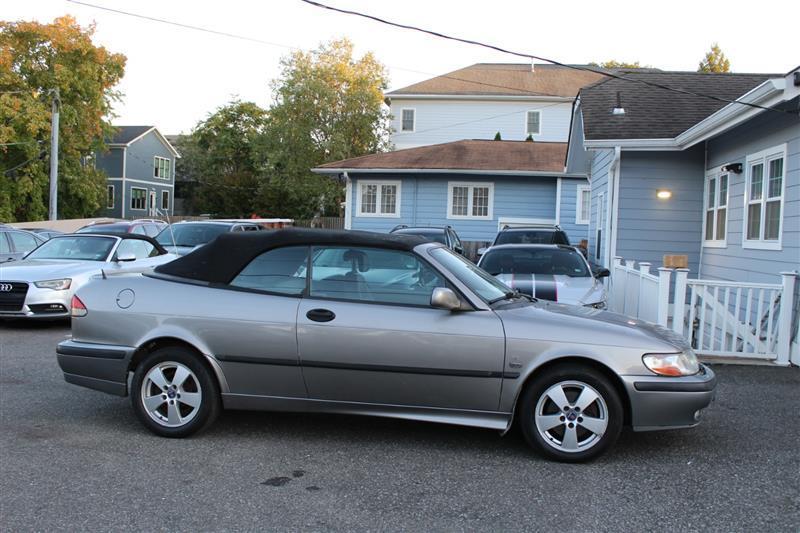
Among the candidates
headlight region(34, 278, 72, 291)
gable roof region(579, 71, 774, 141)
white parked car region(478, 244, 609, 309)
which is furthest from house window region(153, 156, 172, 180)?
white parked car region(478, 244, 609, 309)

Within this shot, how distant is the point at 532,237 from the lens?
16000 mm

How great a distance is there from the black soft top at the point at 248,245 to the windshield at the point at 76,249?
6.83m

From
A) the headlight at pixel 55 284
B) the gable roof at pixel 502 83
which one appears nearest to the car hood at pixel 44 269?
the headlight at pixel 55 284

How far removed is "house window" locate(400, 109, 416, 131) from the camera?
133 feet

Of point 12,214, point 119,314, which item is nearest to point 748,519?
point 119,314

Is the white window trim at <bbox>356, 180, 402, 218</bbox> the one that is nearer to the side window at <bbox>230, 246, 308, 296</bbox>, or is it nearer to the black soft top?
the black soft top

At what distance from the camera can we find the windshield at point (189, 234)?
53.2 feet

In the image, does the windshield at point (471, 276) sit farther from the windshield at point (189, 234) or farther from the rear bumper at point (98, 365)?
the windshield at point (189, 234)

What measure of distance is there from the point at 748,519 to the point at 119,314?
443 cm

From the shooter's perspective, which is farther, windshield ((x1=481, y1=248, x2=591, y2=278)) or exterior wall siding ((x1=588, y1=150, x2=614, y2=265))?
exterior wall siding ((x1=588, y1=150, x2=614, y2=265))

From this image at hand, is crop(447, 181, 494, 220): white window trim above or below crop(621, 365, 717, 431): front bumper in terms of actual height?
above

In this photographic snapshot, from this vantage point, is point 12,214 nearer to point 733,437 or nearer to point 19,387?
point 19,387

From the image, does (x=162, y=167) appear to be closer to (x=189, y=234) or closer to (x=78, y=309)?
(x=189, y=234)

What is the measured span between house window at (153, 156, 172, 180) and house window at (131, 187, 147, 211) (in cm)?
229
